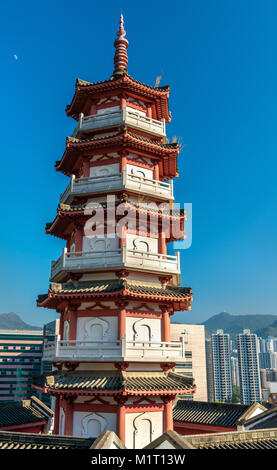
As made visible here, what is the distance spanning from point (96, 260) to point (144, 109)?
1149 centimetres

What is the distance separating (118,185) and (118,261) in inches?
177

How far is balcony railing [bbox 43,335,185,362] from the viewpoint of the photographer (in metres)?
17.6

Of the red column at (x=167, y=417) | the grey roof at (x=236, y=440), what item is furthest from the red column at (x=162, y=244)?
the grey roof at (x=236, y=440)

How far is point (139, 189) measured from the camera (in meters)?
21.4

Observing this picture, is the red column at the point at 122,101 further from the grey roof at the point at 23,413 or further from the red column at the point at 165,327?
the grey roof at the point at 23,413

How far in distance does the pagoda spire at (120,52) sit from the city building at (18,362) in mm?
92957

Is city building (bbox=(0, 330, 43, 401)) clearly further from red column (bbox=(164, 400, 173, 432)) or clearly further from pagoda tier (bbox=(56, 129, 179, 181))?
pagoda tier (bbox=(56, 129, 179, 181))

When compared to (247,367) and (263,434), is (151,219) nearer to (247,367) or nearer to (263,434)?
(263,434)

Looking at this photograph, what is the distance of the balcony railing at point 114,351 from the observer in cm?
1759

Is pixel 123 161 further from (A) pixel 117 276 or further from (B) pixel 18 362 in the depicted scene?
(B) pixel 18 362

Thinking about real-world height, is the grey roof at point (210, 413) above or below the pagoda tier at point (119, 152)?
below

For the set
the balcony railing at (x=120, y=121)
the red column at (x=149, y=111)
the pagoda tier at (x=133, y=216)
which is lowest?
the pagoda tier at (x=133, y=216)

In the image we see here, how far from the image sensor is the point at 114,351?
57.9 ft
